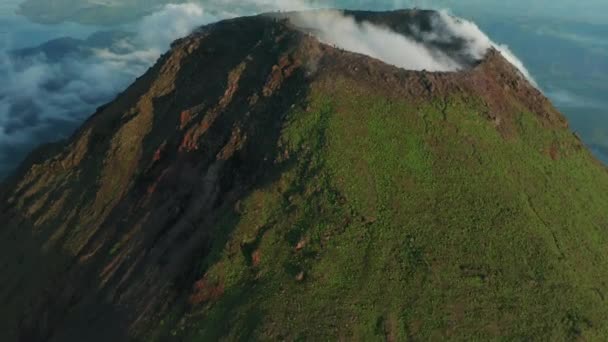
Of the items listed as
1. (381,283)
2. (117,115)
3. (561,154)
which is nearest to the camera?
(381,283)

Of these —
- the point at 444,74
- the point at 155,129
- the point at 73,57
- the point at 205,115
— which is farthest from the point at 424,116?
the point at 73,57

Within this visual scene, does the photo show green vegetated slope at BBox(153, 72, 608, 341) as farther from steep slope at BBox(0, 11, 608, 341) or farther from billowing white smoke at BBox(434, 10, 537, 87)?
billowing white smoke at BBox(434, 10, 537, 87)

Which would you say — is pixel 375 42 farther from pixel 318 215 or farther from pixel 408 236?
pixel 408 236

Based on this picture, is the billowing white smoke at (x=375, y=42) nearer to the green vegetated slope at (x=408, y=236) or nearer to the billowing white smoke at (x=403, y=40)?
the billowing white smoke at (x=403, y=40)

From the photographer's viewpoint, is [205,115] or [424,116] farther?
[205,115]

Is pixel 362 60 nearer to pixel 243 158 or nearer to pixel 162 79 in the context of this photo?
pixel 243 158

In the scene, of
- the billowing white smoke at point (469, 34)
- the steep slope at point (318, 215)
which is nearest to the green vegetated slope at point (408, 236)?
the steep slope at point (318, 215)
